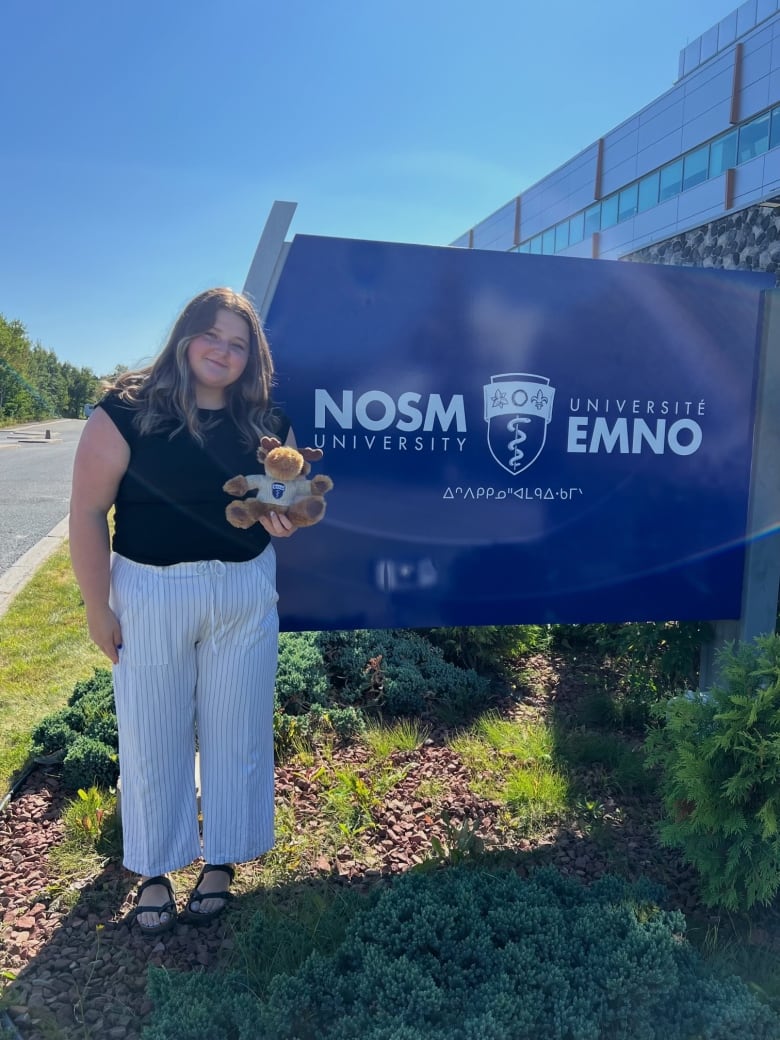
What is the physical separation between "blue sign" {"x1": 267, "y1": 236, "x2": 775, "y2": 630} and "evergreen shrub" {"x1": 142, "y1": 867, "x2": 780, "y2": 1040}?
48.8 inches

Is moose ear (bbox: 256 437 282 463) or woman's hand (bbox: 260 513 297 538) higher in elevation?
moose ear (bbox: 256 437 282 463)

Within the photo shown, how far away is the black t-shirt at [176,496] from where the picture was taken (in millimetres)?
2092

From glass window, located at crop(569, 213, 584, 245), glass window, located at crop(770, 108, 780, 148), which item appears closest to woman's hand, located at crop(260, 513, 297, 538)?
glass window, located at crop(770, 108, 780, 148)

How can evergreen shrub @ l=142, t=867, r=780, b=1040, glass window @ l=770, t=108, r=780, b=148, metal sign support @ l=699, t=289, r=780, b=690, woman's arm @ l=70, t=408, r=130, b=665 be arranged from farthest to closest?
1. glass window @ l=770, t=108, r=780, b=148
2. metal sign support @ l=699, t=289, r=780, b=690
3. woman's arm @ l=70, t=408, r=130, b=665
4. evergreen shrub @ l=142, t=867, r=780, b=1040

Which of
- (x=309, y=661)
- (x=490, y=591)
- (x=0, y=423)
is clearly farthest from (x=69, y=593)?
(x=0, y=423)

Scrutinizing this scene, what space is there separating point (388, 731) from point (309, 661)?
59 centimetres

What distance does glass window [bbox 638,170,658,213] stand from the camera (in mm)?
25016

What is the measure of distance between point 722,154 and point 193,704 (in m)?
24.2

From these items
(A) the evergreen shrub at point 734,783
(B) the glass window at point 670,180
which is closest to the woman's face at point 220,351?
(A) the evergreen shrub at point 734,783

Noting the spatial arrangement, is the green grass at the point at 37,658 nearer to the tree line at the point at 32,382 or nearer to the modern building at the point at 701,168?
the modern building at the point at 701,168

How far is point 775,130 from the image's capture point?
19.2 meters


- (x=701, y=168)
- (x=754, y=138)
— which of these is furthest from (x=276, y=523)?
(x=701, y=168)

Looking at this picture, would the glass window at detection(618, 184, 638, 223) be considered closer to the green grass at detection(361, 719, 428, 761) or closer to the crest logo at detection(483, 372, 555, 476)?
the crest logo at detection(483, 372, 555, 476)

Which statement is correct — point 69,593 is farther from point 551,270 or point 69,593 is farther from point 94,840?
point 551,270
